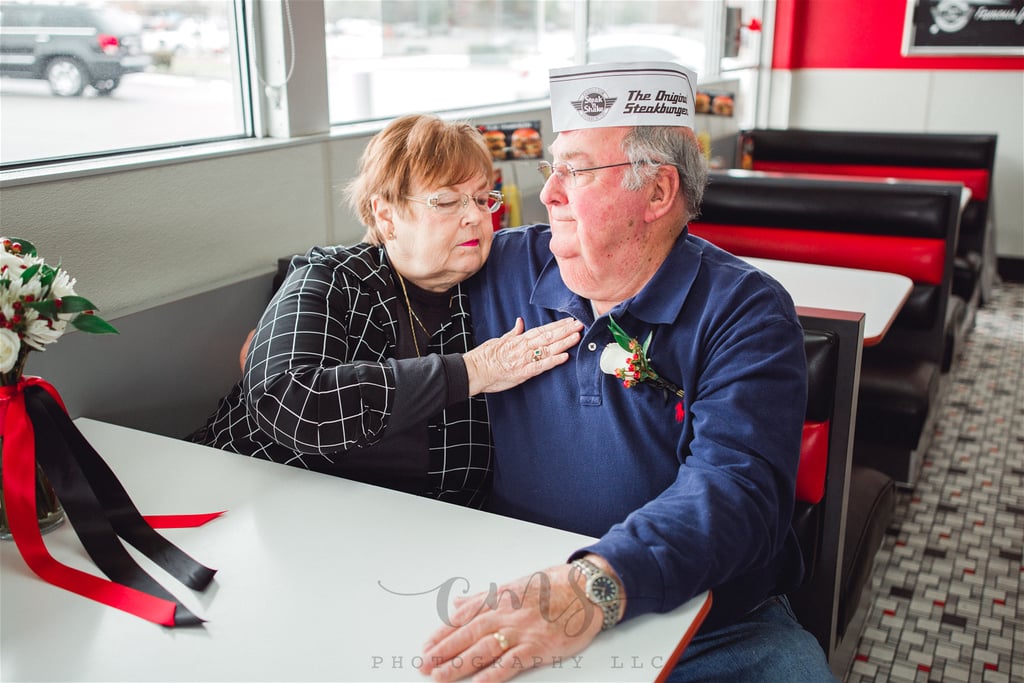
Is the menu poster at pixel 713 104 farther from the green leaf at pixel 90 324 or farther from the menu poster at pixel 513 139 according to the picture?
the green leaf at pixel 90 324

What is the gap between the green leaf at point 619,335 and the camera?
1511 mm

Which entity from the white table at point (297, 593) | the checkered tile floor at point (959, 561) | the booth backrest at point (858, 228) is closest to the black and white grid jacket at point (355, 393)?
the white table at point (297, 593)

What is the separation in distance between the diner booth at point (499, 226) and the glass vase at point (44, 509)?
49 millimetres

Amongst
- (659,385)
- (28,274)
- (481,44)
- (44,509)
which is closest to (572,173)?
(659,385)

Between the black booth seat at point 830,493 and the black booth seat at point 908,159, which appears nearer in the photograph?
the black booth seat at point 830,493

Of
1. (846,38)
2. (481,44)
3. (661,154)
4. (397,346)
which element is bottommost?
(397,346)

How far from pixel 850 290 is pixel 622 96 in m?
1.31

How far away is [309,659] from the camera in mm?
1037

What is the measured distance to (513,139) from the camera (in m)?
3.03

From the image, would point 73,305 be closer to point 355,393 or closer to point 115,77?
point 355,393

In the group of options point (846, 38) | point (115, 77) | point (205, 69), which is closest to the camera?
point (115, 77)

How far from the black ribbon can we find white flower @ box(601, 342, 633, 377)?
701 millimetres

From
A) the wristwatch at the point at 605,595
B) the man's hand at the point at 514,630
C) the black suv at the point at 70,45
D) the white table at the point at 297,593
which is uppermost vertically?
the black suv at the point at 70,45

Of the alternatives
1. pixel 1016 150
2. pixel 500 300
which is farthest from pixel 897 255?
pixel 1016 150
